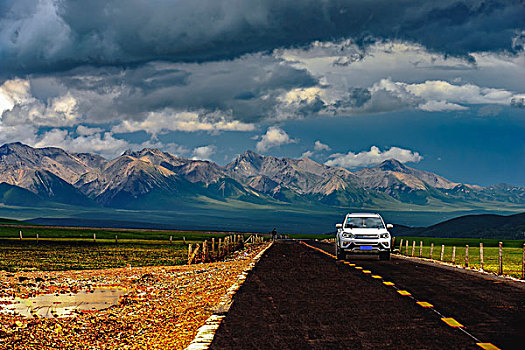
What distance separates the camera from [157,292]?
22938mm

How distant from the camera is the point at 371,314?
47.8ft

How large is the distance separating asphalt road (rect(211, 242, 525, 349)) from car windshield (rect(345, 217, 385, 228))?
1247 centimetres

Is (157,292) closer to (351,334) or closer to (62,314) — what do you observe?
(62,314)

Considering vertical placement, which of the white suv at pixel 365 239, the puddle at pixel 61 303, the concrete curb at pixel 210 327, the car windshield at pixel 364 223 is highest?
the car windshield at pixel 364 223

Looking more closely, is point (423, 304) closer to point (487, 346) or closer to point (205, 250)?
point (487, 346)

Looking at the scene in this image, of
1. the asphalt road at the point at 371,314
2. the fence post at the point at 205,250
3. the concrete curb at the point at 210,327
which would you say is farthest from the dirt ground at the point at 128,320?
the fence post at the point at 205,250

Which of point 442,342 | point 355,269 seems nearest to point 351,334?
point 442,342

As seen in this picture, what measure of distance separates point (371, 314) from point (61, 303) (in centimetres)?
1137

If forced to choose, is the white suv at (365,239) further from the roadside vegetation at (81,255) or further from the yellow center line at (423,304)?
the yellow center line at (423,304)

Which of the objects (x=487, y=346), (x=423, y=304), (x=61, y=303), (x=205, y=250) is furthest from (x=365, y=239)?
(x=487, y=346)

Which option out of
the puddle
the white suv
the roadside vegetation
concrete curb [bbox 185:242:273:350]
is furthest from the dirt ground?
the roadside vegetation

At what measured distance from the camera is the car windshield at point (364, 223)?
119 feet

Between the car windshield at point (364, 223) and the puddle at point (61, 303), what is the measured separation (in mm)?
15198

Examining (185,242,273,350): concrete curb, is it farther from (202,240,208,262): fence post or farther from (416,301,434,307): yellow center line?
(202,240,208,262): fence post
